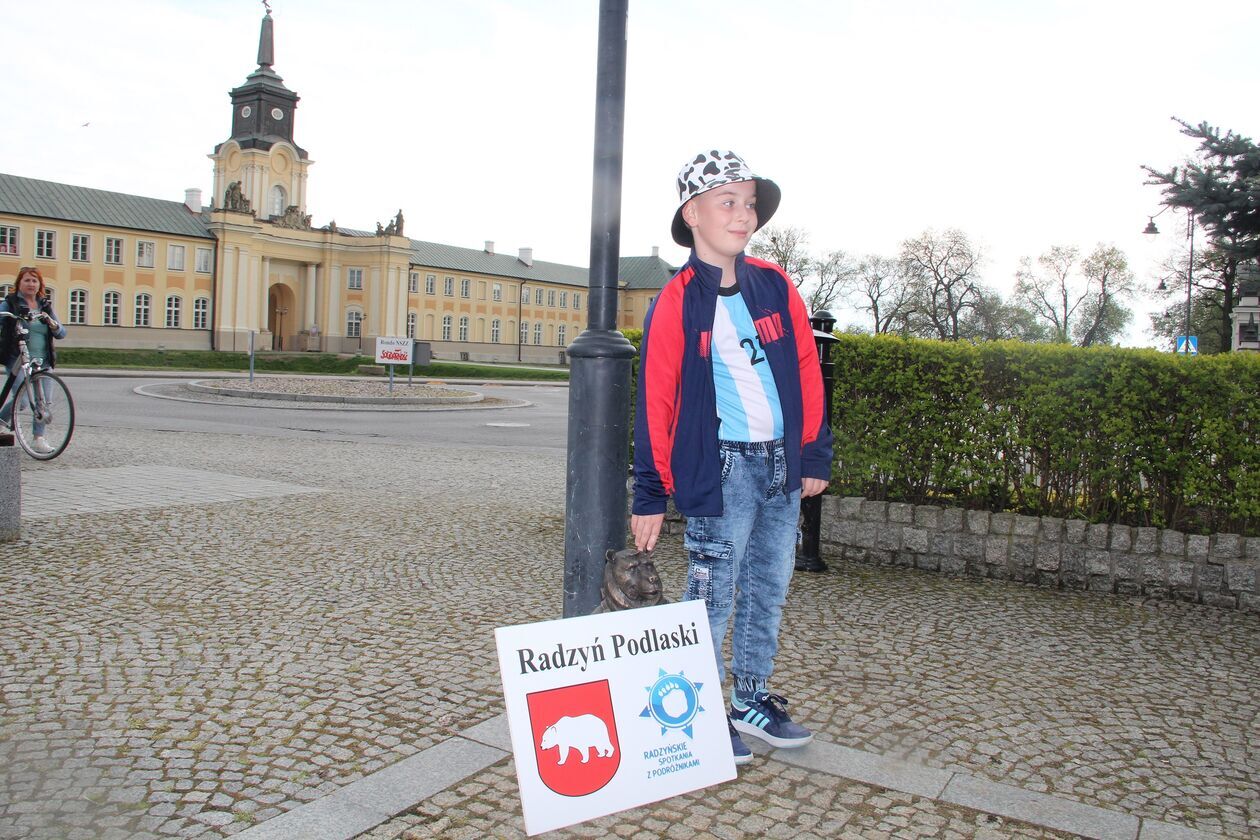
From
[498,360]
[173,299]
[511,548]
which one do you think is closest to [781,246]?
[498,360]

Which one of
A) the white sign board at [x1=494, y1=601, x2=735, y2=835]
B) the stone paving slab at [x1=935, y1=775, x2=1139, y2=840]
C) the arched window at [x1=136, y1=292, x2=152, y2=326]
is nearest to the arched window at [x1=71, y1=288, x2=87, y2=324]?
the arched window at [x1=136, y1=292, x2=152, y2=326]

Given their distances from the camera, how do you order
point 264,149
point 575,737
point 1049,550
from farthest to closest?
point 264,149, point 1049,550, point 575,737

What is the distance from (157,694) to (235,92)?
83.5 meters

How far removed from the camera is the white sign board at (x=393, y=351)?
93.5 feet

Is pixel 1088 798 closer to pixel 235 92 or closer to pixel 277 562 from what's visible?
pixel 277 562

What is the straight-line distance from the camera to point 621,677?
2850 mm

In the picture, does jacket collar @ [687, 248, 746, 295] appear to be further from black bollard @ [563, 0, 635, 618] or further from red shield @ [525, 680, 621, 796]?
red shield @ [525, 680, 621, 796]

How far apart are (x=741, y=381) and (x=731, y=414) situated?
4.3 inches

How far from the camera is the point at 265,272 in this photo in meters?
72.3

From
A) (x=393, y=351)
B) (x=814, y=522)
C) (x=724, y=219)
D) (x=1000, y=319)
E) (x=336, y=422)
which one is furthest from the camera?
(x=1000, y=319)

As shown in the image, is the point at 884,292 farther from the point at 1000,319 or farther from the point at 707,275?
the point at 707,275

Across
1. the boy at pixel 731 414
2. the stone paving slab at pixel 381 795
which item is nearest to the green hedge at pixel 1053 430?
the boy at pixel 731 414

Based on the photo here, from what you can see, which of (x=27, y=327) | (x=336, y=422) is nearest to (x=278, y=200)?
(x=336, y=422)

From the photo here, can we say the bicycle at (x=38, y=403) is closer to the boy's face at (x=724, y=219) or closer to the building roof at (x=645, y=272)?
the boy's face at (x=724, y=219)
